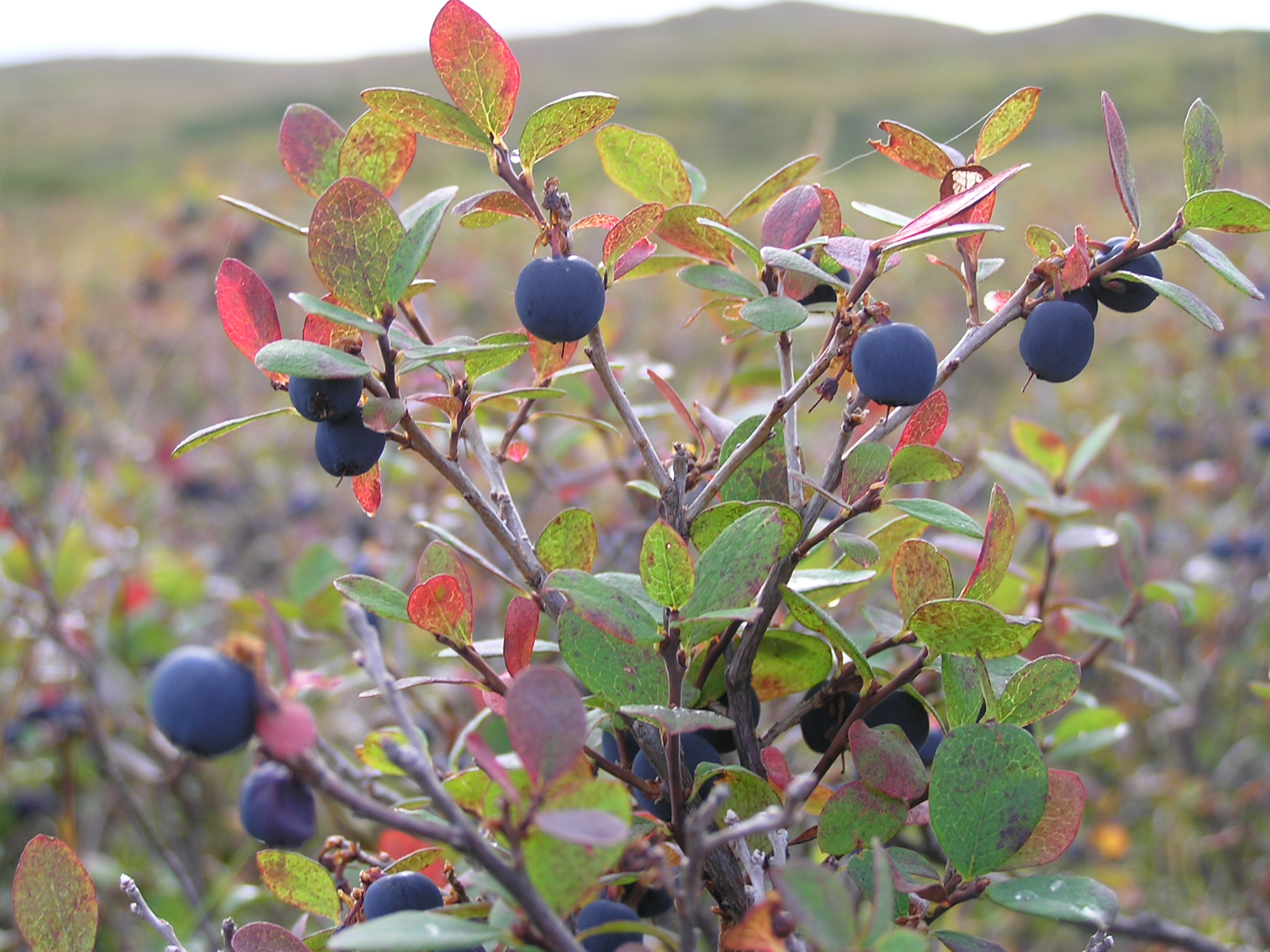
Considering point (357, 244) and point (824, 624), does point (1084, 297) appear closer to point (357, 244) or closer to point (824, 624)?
point (824, 624)

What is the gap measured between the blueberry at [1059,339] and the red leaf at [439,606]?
1.40 feet

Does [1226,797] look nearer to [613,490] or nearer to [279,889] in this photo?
[613,490]

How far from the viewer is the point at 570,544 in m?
0.76

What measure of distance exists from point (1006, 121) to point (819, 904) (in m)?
0.59

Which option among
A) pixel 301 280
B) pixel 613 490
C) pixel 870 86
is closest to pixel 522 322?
pixel 613 490

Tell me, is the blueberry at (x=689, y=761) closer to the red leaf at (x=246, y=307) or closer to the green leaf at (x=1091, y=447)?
the red leaf at (x=246, y=307)

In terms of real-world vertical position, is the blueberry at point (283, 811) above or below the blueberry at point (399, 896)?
above

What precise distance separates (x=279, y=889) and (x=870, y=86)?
42.8 m

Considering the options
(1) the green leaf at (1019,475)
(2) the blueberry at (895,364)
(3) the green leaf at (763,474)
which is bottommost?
(1) the green leaf at (1019,475)

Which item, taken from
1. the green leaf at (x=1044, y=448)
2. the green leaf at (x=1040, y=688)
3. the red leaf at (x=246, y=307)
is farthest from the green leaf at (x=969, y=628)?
the green leaf at (x=1044, y=448)

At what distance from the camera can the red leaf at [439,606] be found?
0.64 m

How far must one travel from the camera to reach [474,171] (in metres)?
18.9

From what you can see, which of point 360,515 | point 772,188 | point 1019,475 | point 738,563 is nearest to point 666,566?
point 738,563

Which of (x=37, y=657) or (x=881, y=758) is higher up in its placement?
(x=881, y=758)
